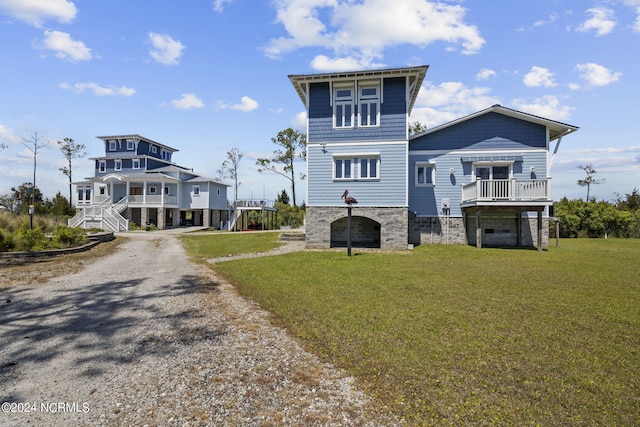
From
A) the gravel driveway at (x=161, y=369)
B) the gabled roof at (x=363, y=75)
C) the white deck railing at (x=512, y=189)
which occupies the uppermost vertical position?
the gabled roof at (x=363, y=75)

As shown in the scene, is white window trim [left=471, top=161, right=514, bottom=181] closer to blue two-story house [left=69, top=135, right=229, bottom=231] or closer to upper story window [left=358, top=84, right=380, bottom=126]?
upper story window [left=358, top=84, right=380, bottom=126]

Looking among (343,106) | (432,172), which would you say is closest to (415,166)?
(432,172)

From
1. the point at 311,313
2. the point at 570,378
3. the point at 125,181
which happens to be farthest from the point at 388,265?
the point at 125,181

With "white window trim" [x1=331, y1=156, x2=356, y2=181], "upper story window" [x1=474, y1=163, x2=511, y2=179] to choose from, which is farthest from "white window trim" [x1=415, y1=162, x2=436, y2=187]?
"white window trim" [x1=331, y1=156, x2=356, y2=181]

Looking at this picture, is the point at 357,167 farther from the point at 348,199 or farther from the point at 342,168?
the point at 348,199

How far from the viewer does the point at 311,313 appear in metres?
5.85

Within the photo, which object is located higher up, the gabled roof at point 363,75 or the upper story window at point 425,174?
the gabled roof at point 363,75

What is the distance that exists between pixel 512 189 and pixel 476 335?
13.1 meters

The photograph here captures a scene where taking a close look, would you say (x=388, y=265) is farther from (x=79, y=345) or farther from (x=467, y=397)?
(x=79, y=345)

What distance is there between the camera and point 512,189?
613 inches

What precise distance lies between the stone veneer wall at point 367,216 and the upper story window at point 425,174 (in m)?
3.26

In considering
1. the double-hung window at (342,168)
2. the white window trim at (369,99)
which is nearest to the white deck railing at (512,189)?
the white window trim at (369,99)

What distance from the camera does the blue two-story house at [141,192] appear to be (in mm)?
29953

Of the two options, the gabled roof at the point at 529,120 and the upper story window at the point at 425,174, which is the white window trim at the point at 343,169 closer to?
the upper story window at the point at 425,174
